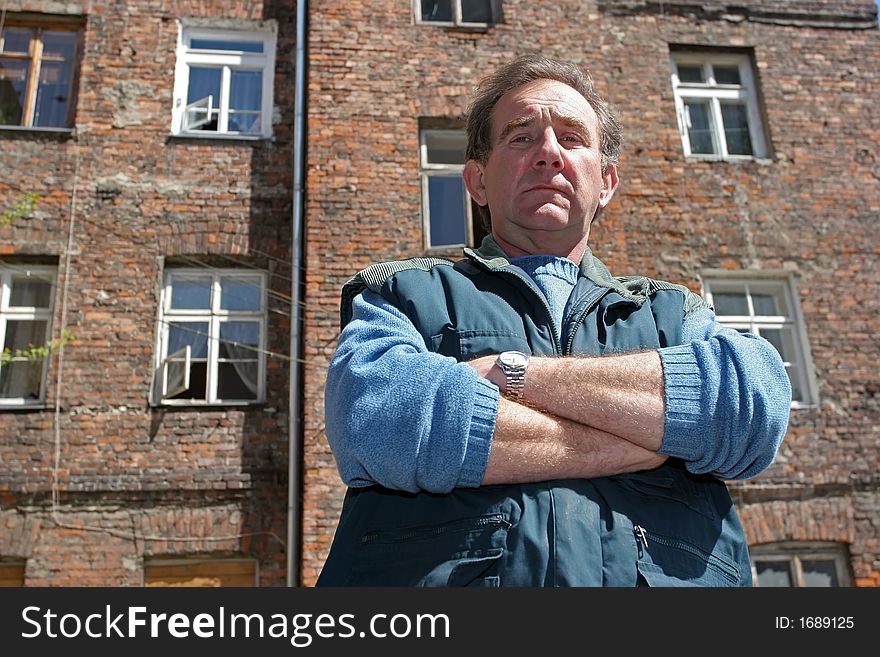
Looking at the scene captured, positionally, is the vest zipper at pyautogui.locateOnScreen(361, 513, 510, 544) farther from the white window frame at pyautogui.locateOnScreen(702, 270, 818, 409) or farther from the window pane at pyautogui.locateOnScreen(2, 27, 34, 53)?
the window pane at pyautogui.locateOnScreen(2, 27, 34, 53)

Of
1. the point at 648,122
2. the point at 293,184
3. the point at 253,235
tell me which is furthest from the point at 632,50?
the point at 253,235

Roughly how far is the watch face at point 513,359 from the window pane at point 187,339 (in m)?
7.33

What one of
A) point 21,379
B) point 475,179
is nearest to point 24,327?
point 21,379

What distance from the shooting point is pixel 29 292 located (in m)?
8.66

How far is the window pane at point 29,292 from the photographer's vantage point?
28.2 ft

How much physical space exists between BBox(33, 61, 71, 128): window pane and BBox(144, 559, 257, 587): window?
536cm

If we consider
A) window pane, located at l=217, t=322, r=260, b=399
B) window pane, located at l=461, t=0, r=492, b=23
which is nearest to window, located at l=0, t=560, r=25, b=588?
window pane, located at l=217, t=322, r=260, b=399

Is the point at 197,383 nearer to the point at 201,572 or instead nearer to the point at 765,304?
the point at 201,572

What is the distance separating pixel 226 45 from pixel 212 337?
3.92m

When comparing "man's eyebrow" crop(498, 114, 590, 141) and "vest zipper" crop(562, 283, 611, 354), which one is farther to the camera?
"man's eyebrow" crop(498, 114, 590, 141)

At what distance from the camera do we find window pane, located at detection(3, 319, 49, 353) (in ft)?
27.8

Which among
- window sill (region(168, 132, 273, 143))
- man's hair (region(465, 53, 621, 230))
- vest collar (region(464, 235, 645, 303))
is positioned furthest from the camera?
window sill (region(168, 132, 273, 143))

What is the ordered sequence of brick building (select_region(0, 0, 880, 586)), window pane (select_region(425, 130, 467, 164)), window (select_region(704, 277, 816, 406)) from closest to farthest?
brick building (select_region(0, 0, 880, 586))
window (select_region(704, 277, 816, 406))
window pane (select_region(425, 130, 467, 164))

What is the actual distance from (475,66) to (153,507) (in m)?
6.30
